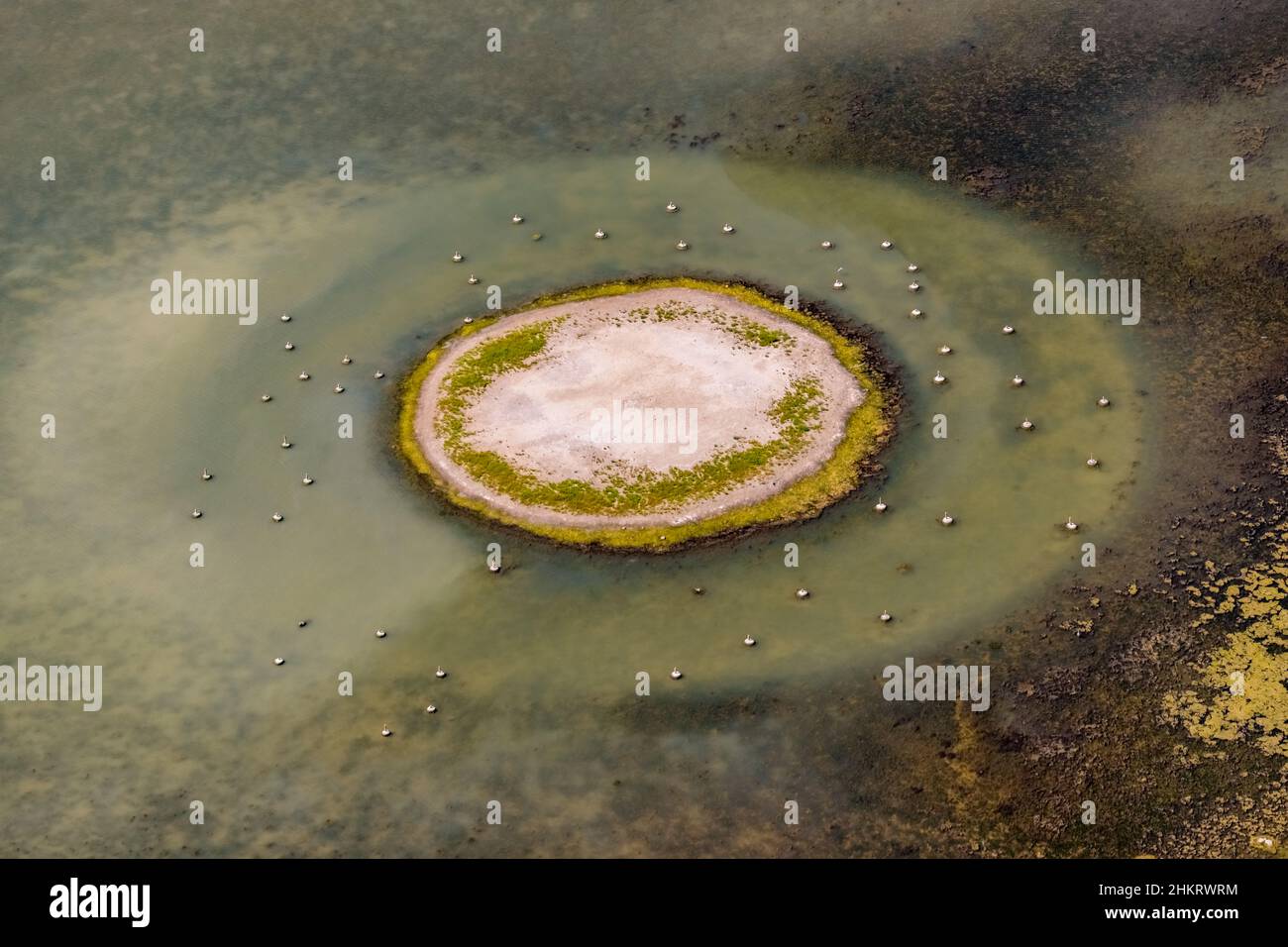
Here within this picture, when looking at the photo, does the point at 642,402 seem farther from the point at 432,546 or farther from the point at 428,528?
the point at 432,546

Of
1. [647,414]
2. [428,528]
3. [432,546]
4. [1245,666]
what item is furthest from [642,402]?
[1245,666]

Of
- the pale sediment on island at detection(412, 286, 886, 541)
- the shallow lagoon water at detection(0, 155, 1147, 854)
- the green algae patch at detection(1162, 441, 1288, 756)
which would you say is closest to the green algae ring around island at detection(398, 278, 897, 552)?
the pale sediment on island at detection(412, 286, 886, 541)

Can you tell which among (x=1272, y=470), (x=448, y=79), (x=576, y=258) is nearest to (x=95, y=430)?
(x=576, y=258)

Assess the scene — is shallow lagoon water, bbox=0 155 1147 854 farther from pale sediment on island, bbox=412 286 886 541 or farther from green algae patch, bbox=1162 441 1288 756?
green algae patch, bbox=1162 441 1288 756

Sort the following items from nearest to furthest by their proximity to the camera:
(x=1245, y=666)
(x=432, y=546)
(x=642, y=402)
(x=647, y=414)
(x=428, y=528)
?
(x=1245, y=666) < (x=432, y=546) < (x=428, y=528) < (x=647, y=414) < (x=642, y=402)

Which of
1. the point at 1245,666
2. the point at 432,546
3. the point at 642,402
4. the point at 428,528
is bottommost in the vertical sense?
the point at 1245,666

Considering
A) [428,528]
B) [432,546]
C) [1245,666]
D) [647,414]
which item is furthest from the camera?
[647,414]

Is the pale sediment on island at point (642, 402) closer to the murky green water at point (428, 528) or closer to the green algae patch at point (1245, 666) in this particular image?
the murky green water at point (428, 528)
